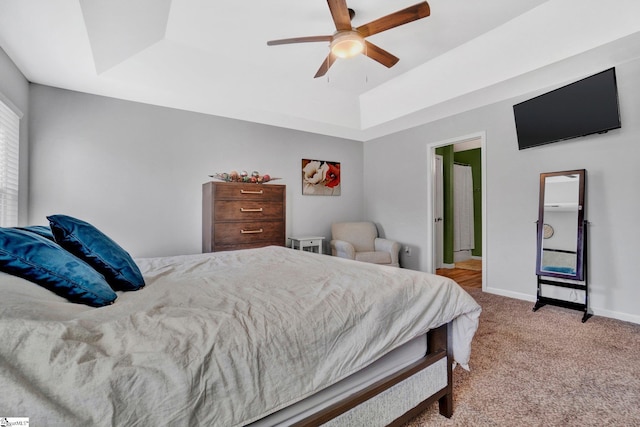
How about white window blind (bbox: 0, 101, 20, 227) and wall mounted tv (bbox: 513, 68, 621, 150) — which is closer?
white window blind (bbox: 0, 101, 20, 227)

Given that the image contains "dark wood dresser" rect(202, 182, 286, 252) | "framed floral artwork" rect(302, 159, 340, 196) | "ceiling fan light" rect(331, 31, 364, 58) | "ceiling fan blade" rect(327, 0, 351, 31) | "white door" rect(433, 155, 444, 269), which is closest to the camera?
"ceiling fan blade" rect(327, 0, 351, 31)

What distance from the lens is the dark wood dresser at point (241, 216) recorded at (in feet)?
10.8

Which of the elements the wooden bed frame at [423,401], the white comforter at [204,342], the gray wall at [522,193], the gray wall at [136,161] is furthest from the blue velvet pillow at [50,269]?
the gray wall at [522,193]

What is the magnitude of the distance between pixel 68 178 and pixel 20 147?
0.45 m

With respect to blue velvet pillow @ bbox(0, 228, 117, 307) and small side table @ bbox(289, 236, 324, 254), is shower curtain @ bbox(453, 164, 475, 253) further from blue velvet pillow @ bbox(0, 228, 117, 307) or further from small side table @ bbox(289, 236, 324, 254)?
blue velvet pillow @ bbox(0, 228, 117, 307)

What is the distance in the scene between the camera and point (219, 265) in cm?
194

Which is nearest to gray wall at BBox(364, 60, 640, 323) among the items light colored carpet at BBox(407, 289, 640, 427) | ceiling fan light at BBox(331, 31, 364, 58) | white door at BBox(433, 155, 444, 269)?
light colored carpet at BBox(407, 289, 640, 427)

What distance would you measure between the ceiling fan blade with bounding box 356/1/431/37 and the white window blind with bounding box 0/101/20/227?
9.37 feet

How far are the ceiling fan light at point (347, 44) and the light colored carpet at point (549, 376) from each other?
2400 mm

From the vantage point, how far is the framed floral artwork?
4609mm

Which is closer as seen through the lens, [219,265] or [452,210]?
[219,265]

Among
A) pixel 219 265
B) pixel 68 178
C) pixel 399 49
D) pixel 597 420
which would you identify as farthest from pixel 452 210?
pixel 68 178

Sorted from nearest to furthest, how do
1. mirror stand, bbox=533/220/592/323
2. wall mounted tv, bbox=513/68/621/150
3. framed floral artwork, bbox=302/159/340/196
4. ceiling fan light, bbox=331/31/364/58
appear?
ceiling fan light, bbox=331/31/364/58, wall mounted tv, bbox=513/68/621/150, mirror stand, bbox=533/220/592/323, framed floral artwork, bbox=302/159/340/196

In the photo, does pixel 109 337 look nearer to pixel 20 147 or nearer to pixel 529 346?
pixel 529 346
